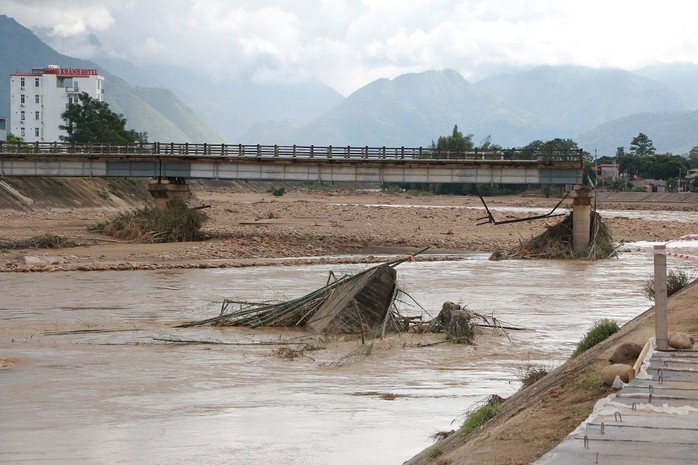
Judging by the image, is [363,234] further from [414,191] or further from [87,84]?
[87,84]

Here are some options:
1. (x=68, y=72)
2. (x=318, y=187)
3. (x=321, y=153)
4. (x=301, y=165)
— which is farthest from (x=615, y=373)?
(x=318, y=187)

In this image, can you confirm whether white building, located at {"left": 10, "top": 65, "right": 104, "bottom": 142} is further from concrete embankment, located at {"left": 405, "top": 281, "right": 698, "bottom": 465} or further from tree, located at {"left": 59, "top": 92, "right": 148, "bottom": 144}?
concrete embankment, located at {"left": 405, "top": 281, "right": 698, "bottom": 465}

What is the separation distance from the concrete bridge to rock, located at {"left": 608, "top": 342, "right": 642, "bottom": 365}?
46.5 m

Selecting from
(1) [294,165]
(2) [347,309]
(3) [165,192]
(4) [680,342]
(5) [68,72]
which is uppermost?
(5) [68,72]

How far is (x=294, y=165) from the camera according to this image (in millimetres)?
60844

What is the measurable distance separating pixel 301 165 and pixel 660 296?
48.9 meters

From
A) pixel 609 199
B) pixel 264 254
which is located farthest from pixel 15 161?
pixel 609 199

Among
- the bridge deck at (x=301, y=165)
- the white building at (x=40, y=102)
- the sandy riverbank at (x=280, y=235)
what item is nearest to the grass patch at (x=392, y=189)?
the white building at (x=40, y=102)

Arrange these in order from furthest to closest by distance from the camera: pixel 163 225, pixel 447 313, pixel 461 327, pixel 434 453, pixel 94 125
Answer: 1. pixel 94 125
2. pixel 163 225
3. pixel 447 313
4. pixel 461 327
5. pixel 434 453

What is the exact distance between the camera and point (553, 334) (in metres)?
23.9

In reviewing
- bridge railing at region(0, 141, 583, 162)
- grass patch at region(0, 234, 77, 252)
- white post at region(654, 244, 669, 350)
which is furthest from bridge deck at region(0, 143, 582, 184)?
white post at region(654, 244, 669, 350)

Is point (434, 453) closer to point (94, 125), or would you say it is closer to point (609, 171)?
point (94, 125)

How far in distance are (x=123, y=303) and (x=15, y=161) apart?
34.6 meters

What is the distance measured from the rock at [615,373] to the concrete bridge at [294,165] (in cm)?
4789
